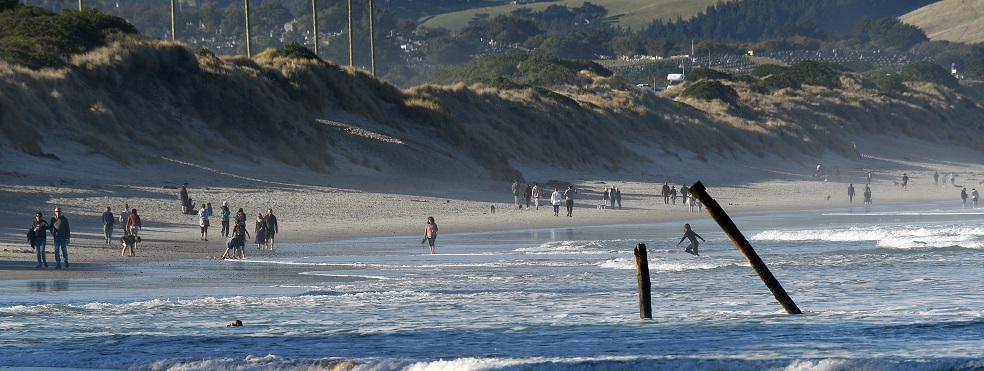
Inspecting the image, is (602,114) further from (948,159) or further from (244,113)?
(948,159)

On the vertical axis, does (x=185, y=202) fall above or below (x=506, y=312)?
above

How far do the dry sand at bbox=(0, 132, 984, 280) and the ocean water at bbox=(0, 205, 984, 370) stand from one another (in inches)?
102

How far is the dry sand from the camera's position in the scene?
27.7 metres

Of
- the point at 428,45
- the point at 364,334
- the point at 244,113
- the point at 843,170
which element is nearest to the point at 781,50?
the point at 428,45

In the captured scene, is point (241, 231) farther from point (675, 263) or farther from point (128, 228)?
point (675, 263)

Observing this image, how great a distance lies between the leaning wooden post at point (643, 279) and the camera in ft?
48.6

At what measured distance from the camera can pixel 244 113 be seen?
46.6 m

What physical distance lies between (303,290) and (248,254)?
7.14 m

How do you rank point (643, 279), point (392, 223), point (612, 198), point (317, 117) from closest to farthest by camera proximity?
1. point (643, 279)
2. point (392, 223)
3. point (612, 198)
4. point (317, 117)

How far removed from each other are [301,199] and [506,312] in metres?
20.8

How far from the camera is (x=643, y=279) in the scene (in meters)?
15.4

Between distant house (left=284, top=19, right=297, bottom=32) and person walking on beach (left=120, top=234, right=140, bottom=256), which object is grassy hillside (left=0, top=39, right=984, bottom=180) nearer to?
person walking on beach (left=120, top=234, right=140, bottom=256)

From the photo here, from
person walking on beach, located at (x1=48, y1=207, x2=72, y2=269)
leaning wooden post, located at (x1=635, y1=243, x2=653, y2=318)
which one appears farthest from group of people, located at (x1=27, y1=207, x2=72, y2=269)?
leaning wooden post, located at (x1=635, y1=243, x2=653, y2=318)

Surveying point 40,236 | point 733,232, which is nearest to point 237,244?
point 40,236
